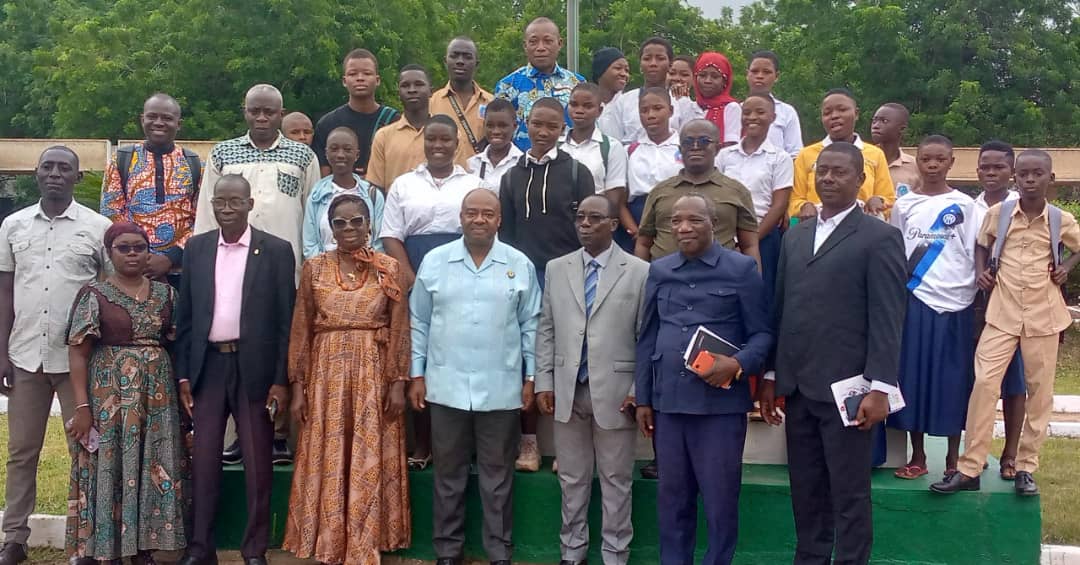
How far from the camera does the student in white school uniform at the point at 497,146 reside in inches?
250

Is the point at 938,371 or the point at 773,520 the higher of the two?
the point at 938,371

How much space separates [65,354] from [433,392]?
83.7 inches

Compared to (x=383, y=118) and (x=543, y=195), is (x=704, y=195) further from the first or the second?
(x=383, y=118)

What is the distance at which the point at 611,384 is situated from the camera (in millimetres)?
5496

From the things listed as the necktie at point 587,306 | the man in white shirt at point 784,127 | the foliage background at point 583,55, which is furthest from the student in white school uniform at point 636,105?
the foliage background at point 583,55

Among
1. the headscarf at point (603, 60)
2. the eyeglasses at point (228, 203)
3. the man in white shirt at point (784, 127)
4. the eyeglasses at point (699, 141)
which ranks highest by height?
the headscarf at point (603, 60)

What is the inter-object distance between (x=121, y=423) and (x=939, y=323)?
451 centimetres

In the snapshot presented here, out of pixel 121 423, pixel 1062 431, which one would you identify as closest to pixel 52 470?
pixel 121 423

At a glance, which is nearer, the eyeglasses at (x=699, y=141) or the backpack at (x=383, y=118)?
the eyeglasses at (x=699, y=141)

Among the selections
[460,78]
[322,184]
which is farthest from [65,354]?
[460,78]

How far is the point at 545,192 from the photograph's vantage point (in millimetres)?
5969

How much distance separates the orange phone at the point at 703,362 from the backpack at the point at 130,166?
326cm

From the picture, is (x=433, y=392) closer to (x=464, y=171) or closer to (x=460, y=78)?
(x=464, y=171)

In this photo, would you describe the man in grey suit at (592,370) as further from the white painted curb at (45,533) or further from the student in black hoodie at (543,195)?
the white painted curb at (45,533)
